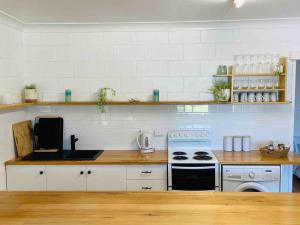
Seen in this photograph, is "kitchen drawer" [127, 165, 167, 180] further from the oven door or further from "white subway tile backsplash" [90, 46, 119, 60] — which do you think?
"white subway tile backsplash" [90, 46, 119, 60]

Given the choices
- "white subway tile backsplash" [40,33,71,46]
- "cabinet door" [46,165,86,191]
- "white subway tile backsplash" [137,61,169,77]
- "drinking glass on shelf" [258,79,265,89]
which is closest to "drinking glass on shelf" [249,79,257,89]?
"drinking glass on shelf" [258,79,265,89]

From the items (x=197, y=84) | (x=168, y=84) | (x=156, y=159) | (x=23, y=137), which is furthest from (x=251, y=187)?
(x=23, y=137)

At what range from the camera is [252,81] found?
334 cm

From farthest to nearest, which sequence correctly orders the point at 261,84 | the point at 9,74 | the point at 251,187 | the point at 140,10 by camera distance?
the point at 261,84, the point at 9,74, the point at 251,187, the point at 140,10

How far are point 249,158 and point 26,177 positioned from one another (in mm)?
2338

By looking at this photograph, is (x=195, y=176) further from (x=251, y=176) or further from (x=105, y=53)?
(x=105, y=53)

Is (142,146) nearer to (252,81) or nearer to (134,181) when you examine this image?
(134,181)

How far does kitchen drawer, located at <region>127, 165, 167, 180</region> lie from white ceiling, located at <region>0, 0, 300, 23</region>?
1.57 m

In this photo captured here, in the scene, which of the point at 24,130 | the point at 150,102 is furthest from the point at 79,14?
the point at 24,130

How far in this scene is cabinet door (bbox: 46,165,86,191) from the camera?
9.95ft

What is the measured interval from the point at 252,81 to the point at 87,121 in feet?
6.58

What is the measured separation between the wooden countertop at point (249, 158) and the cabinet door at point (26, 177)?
1856 mm

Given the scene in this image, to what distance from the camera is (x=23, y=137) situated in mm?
3332

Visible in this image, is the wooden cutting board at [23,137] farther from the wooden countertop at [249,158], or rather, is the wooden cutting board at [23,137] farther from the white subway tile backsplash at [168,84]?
the wooden countertop at [249,158]
